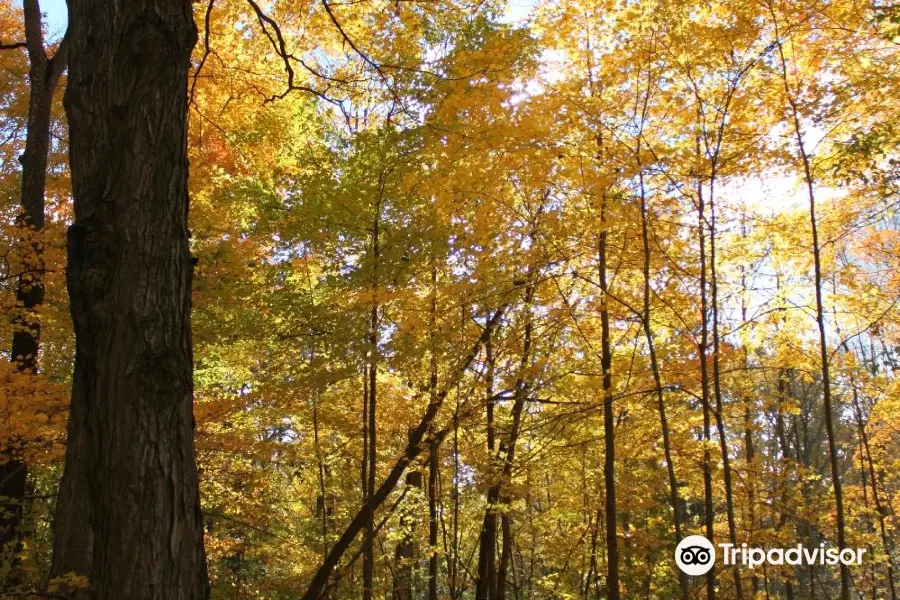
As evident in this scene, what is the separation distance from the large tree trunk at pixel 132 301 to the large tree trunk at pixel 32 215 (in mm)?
5036

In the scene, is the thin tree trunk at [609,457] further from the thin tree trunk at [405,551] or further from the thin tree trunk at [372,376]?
the thin tree trunk at [405,551]

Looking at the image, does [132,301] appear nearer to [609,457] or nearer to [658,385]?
[658,385]

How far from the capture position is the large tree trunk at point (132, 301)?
1.66 metres

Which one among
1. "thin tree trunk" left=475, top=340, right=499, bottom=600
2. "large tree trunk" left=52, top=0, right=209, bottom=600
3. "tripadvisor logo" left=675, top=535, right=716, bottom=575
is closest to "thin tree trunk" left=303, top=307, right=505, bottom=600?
"thin tree trunk" left=475, top=340, right=499, bottom=600

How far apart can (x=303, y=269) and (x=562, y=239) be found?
396cm

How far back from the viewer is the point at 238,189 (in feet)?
22.2

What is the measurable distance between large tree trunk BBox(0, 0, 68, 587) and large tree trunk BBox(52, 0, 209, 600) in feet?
16.5

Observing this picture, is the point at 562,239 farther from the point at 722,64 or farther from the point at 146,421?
the point at 146,421

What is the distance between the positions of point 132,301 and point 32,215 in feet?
20.1

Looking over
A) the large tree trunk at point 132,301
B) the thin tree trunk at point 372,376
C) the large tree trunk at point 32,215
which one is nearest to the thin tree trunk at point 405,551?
the thin tree trunk at point 372,376

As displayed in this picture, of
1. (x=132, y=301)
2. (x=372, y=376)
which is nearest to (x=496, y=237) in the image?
(x=372, y=376)

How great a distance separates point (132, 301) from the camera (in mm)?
1751

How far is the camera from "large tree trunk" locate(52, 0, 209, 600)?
166 cm

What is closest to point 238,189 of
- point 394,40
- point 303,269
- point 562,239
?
point 303,269
